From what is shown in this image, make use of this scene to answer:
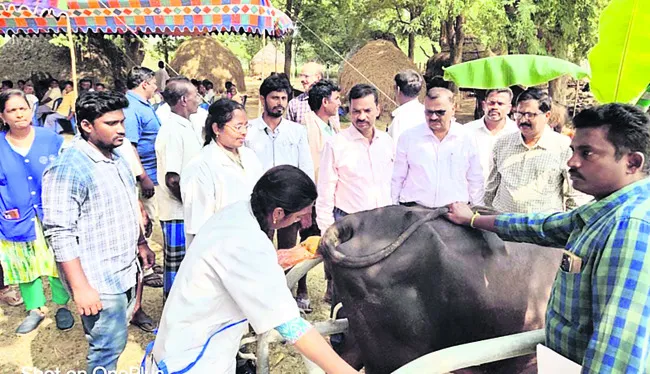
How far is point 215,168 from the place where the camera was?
3.13m

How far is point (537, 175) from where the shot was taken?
3.39 metres

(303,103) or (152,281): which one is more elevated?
(303,103)

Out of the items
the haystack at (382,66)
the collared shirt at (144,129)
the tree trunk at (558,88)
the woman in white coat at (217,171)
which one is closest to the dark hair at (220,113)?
the woman in white coat at (217,171)

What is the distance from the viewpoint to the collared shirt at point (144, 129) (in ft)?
15.4

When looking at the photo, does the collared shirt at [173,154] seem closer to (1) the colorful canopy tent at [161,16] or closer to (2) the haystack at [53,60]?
(1) the colorful canopy tent at [161,16]

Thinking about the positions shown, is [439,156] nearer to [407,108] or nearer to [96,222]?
[407,108]

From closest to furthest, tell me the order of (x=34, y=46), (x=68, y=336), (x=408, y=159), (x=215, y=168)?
(x=215, y=168), (x=408, y=159), (x=68, y=336), (x=34, y=46)

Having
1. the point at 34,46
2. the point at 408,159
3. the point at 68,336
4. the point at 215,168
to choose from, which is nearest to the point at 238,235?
the point at 215,168

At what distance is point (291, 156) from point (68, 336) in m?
2.17

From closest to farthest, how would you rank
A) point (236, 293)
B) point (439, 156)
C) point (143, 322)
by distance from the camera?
point (236, 293), point (439, 156), point (143, 322)

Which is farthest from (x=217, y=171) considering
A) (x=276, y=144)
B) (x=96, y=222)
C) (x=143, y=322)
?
(x=143, y=322)

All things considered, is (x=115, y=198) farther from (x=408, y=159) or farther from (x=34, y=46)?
(x=34, y=46)

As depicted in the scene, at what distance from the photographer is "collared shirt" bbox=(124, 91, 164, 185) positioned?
471 cm

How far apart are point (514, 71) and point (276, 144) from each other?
1.81 metres
